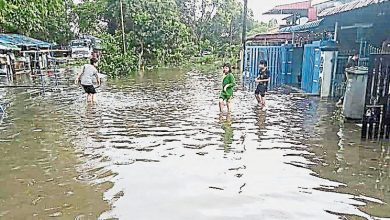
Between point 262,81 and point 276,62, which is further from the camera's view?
point 276,62

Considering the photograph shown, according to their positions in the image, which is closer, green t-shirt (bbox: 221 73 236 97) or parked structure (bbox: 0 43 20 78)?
green t-shirt (bbox: 221 73 236 97)

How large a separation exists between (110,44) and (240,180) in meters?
27.2

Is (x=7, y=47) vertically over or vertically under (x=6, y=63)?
over

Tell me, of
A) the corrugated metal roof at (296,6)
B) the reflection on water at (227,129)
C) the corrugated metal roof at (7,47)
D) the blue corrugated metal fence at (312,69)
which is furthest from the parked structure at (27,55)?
the reflection on water at (227,129)

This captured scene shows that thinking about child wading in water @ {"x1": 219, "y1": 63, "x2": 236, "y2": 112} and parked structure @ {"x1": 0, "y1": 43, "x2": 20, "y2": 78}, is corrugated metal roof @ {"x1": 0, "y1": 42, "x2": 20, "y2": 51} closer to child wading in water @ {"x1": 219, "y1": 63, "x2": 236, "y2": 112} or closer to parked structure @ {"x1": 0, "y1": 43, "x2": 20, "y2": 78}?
parked structure @ {"x1": 0, "y1": 43, "x2": 20, "y2": 78}

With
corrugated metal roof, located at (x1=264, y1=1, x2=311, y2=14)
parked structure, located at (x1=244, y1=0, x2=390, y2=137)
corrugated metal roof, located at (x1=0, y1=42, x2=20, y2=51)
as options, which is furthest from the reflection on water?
corrugated metal roof, located at (x1=264, y1=1, x2=311, y2=14)

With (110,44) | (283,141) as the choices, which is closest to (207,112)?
(283,141)

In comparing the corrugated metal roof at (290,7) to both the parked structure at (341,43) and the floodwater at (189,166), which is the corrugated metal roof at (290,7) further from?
the floodwater at (189,166)

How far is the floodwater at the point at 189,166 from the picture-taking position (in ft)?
16.7

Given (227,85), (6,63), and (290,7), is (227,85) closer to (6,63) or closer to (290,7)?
(6,63)

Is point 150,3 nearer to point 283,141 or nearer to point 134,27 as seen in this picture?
point 134,27

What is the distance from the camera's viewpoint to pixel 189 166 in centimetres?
679

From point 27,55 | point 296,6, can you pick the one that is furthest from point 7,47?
point 296,6

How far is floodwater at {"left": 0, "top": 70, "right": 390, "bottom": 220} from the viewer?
5090 mm
